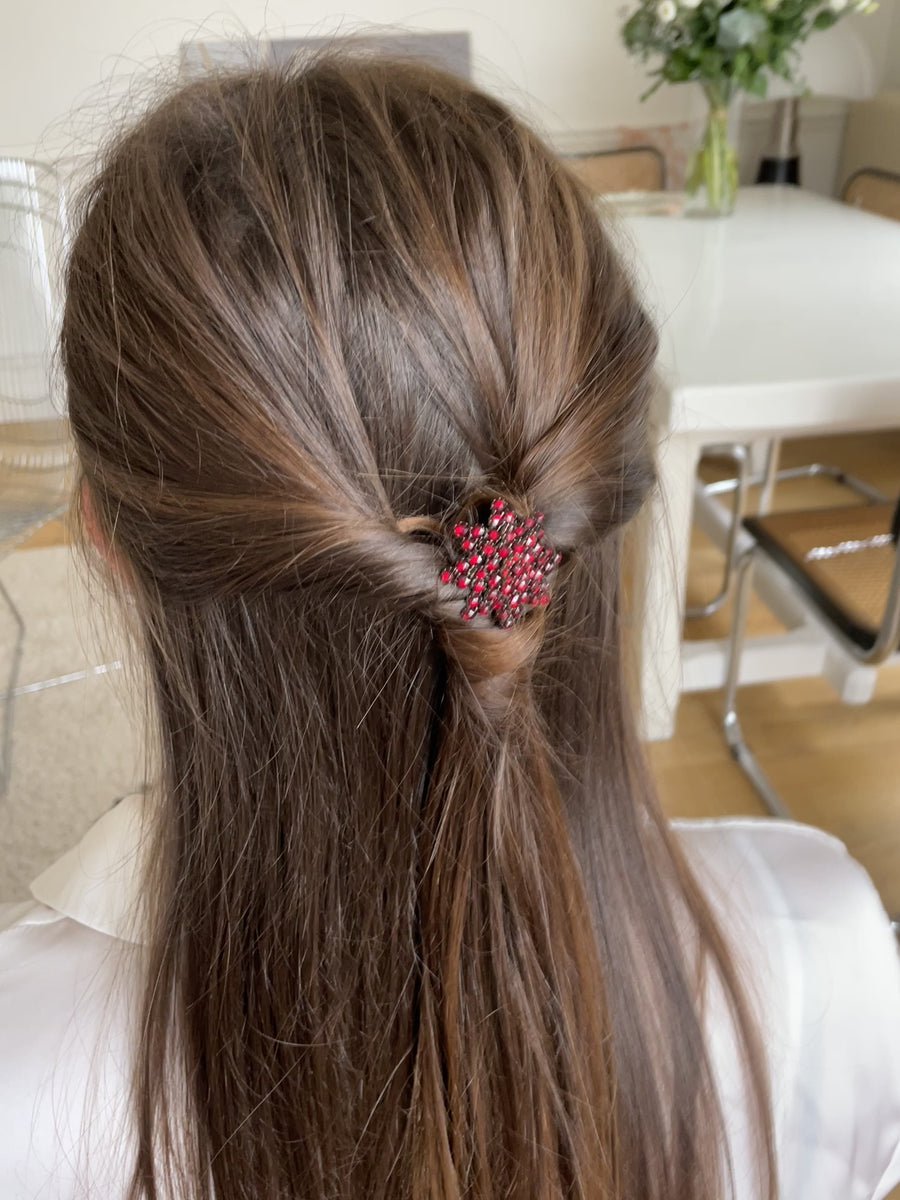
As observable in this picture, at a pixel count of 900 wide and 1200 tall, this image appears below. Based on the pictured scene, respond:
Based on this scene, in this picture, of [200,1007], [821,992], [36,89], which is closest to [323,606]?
[200,1007]

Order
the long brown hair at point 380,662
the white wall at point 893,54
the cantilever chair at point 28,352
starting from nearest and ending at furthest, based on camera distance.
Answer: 1. the long brown hair at point 380,662
2. the cantilever chair at point 28,352
3. the white wall at point 893,54

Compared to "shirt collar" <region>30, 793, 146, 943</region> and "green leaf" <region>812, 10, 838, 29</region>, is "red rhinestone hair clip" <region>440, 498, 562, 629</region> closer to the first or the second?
"shirt collar" <region>30, 793, 146, 943</region>

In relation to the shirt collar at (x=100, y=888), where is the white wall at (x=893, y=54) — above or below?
above

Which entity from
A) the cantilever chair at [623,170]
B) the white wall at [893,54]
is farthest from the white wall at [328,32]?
the cantilever chair at [623,170]

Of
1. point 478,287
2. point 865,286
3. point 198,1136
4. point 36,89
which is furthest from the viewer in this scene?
point 36,89

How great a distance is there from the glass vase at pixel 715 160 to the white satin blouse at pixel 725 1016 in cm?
156

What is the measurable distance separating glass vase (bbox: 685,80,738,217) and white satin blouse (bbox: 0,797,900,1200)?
156 centimetres

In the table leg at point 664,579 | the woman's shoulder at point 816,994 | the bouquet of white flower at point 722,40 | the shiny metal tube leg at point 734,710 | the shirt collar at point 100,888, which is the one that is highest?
the bouquet of white flower at point 722,40

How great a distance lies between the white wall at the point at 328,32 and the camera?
8.29ft

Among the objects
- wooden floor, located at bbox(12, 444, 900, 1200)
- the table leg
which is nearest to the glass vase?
the table leg

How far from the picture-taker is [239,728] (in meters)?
0.52

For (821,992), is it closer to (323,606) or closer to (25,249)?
(323,606)

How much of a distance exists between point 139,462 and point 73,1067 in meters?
0.31

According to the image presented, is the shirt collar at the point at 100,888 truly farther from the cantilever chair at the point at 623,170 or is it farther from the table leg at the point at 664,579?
the cantilever chair at the point at 623,170
